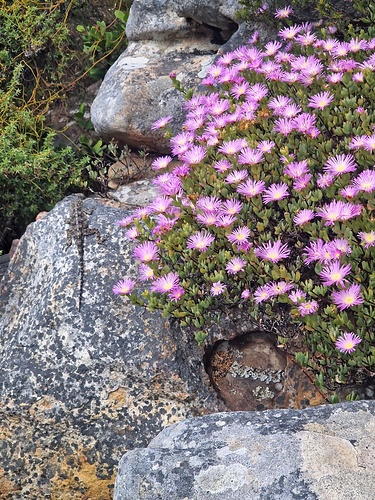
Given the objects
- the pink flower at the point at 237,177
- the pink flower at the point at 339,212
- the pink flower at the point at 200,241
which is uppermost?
the pink flower at the point at 237,177

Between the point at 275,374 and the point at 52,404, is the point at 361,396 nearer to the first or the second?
the point at 275,374

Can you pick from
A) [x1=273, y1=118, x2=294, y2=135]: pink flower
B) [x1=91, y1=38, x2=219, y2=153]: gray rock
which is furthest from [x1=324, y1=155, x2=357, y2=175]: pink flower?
[x1=91, y1=38, x2=219, y2=153]: gray rock

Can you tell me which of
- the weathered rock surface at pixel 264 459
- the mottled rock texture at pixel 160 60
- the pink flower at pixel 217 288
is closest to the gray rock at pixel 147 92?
the mottled rock texture at pixel 160 60

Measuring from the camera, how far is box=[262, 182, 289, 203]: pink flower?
8.52 ft

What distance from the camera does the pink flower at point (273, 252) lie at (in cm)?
251

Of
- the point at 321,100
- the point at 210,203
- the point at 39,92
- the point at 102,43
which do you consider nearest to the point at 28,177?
the point at 39,92

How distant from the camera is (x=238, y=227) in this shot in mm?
2664

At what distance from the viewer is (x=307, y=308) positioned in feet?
7.82

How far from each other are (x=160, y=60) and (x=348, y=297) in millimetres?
2847

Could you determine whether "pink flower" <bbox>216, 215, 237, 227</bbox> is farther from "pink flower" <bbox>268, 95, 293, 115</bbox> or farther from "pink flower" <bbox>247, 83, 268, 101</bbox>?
"pink flower" <bbox>247, 83, 268, 101</bbox>

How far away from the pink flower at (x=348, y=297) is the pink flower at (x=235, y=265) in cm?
36

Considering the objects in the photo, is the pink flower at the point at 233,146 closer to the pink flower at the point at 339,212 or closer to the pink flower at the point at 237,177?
Answer: the pink flower at the point at 237,177

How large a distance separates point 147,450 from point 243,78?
1898mm

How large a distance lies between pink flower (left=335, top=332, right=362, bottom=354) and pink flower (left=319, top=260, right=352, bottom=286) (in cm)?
17
